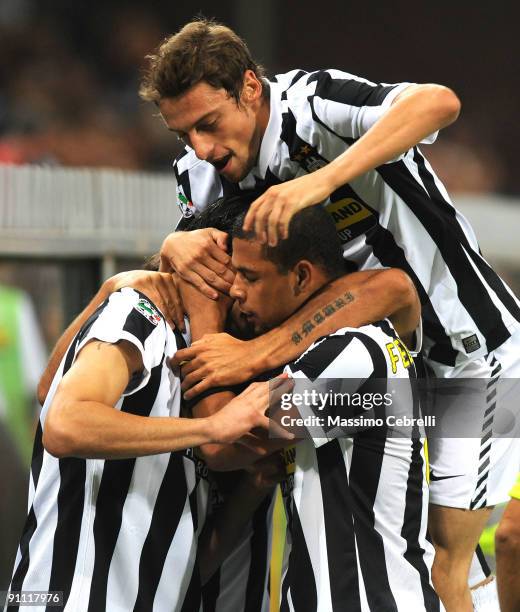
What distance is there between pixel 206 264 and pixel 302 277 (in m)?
0.21

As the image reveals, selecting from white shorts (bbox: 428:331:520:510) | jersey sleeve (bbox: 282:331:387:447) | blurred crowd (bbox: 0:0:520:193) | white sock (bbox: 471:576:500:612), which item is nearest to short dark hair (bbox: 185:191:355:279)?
jersey sleeve (bbox: 282:331:387:447)

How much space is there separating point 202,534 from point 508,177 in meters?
7.74

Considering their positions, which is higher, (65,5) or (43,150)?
(65,5)

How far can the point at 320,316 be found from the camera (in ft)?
7.29

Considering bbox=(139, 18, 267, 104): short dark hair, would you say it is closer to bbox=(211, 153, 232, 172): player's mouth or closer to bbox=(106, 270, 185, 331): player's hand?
bbox=(211, 153, 232, 172): player's mouth

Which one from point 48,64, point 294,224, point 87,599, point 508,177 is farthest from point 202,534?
point 508,177

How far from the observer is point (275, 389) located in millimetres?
2104

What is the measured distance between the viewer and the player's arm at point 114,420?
195cm

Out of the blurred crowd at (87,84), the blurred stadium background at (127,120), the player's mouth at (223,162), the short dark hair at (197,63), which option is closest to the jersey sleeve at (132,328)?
the player's mouth at (223,162)

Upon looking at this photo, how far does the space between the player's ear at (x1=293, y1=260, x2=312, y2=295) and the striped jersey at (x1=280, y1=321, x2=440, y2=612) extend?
6.7 inches

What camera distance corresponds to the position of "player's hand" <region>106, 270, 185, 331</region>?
229cm

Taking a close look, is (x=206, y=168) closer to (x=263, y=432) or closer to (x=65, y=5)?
(x=263, y=432)

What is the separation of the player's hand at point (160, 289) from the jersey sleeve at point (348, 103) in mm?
480

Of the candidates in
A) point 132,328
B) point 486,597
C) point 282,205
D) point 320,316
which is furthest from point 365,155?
point 486,597
